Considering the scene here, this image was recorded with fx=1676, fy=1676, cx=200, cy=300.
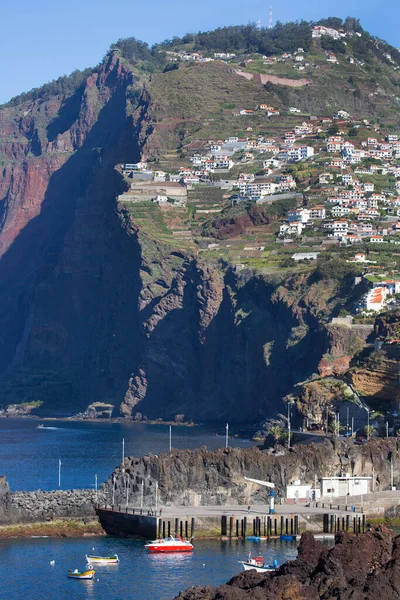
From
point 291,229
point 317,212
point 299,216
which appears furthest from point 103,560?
point 317,212

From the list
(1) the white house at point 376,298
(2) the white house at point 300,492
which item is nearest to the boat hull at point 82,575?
(2) the white house at point 300,492

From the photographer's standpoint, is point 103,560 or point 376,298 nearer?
point 103,560

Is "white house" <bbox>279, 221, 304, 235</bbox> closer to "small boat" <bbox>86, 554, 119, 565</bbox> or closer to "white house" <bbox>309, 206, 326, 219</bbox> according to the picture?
"white house" <bbox>309, 206, 326, 219</bbox>

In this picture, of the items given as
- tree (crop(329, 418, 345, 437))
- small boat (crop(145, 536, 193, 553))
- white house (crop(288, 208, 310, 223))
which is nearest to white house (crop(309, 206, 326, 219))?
white house (crop(288, 208, 310, 223))

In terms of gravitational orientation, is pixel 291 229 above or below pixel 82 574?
above

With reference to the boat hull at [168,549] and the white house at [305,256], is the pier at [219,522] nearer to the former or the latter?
the boat hull at [168,549]

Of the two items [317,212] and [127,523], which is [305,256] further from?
[127,523]

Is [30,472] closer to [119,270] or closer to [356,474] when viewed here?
[356,474]
